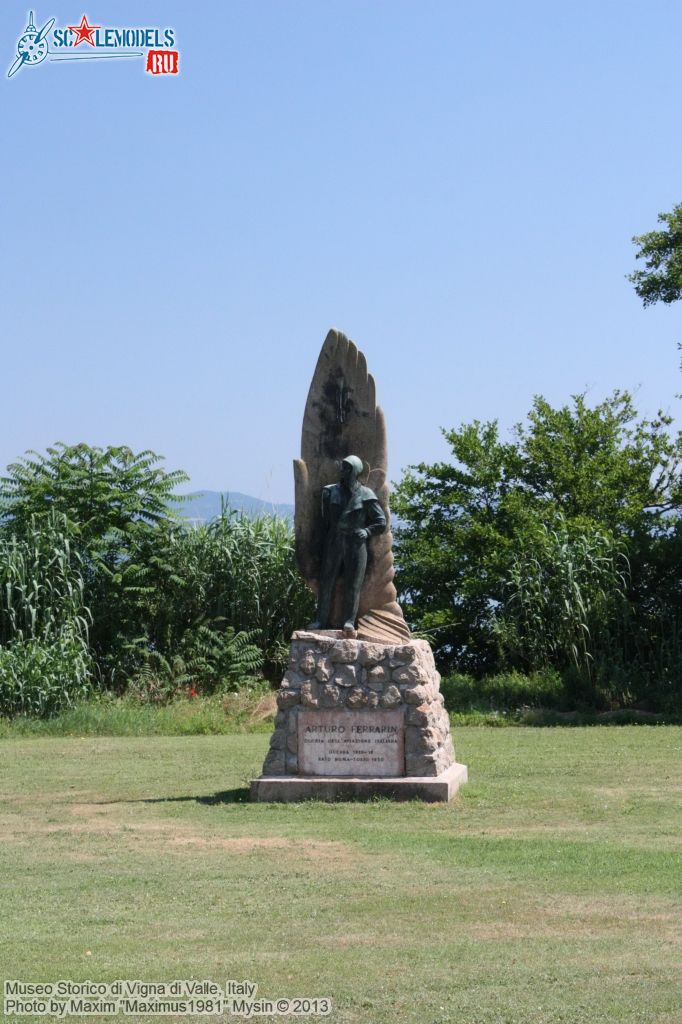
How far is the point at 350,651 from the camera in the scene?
11.2 m

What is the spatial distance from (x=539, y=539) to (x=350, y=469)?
8748 mm

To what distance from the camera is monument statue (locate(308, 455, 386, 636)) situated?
37.7 ft

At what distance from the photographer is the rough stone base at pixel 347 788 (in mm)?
10836

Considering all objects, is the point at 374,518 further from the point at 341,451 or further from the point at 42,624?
the point at 42,624

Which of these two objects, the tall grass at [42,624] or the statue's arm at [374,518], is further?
the tall grass at [42,624]

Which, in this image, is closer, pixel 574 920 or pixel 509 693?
pixel 574 920

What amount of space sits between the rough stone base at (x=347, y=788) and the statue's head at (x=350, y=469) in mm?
2362

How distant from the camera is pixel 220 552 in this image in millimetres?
20953

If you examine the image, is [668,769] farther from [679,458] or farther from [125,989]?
[679,458]

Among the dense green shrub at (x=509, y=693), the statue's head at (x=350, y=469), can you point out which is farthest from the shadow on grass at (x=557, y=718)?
the statue's head at (x=350, y=469)

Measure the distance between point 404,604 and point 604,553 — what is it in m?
3.33

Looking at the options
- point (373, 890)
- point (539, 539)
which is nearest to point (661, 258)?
point (539, 539)

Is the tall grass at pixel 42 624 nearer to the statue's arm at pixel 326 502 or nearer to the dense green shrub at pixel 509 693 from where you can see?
the dense green shrub at pixel 509 693

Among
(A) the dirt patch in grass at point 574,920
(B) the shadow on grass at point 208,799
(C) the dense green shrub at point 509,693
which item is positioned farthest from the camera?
(C) the dense green shrub at point 509,693
